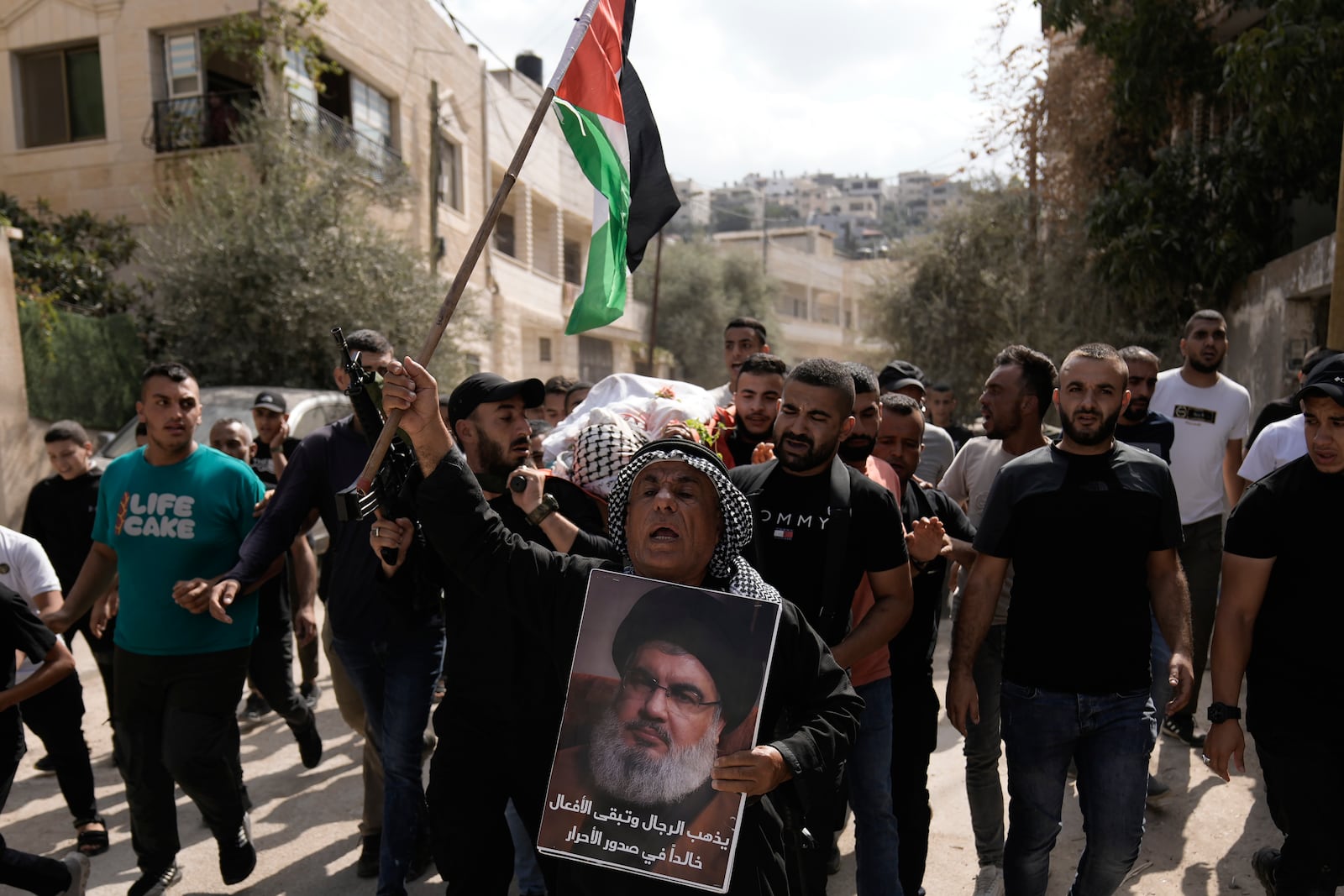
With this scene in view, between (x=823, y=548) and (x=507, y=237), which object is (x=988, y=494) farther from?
(x=507, y=237)

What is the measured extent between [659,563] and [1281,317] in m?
9.15

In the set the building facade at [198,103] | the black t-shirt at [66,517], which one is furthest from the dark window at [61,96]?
the black t-shirt at [66,517]

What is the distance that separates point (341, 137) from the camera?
714 inches

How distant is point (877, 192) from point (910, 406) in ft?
Answer: 604

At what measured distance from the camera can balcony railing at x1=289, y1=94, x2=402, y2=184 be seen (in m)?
16.6

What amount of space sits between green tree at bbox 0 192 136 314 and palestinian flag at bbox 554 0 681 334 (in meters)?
12.2

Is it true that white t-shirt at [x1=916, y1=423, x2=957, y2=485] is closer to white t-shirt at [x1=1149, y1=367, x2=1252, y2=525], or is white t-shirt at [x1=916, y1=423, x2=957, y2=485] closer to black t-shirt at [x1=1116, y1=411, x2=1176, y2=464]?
black t-shirt at [x1=1116, y1=411, x2=1176, y2=464]

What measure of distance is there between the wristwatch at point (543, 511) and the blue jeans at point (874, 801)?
122cm

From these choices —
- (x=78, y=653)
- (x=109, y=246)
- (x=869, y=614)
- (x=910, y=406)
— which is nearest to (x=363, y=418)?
(x=869, y=614)

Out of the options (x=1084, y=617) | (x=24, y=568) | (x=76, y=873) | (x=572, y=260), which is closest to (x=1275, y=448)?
(x=1084, y=617)

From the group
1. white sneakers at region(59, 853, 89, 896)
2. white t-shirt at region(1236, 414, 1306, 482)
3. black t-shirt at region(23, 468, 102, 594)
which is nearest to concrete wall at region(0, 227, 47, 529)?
black t-shirt at region(23, 468, 102, 594)

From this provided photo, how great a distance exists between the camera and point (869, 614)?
333 centimetres

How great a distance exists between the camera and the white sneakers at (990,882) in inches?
158

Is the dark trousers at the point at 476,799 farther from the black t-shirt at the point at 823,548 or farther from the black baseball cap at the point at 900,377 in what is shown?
the black baseball cap at the point at 900,377
